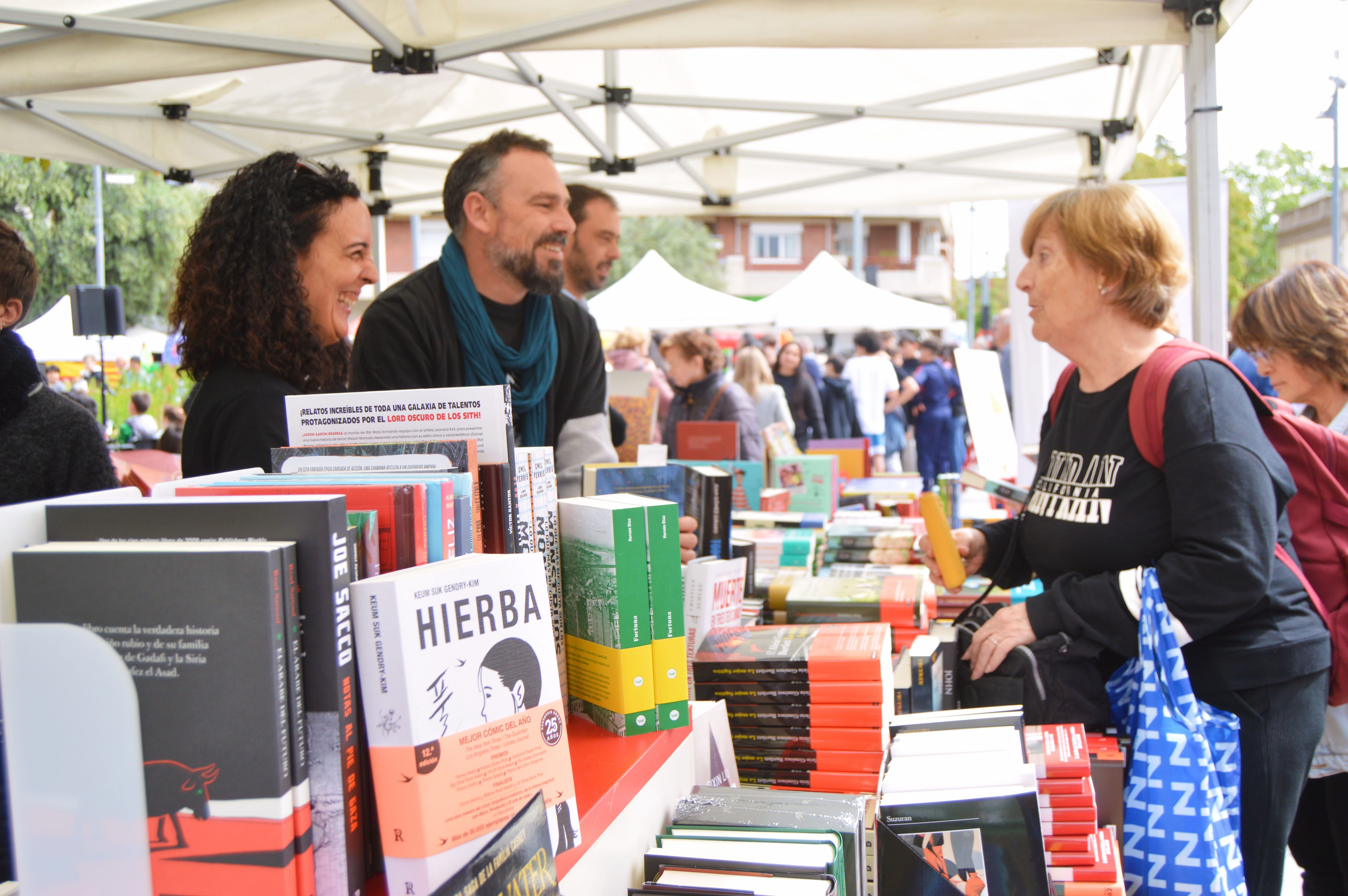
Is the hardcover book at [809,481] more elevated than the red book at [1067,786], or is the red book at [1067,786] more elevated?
the hardcover book at [809,481]

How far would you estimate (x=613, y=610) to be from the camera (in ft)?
4.25

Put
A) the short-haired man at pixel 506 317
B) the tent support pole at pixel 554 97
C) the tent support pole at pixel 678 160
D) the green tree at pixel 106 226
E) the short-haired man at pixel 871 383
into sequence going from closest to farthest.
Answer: the short-haired man at pixel 506 317 < the tent support pole at pixel 554 97 < the tent support pole at pixel 678 160 < the green tree at pixel 106 226 < the short-haired man at pixel 871 383

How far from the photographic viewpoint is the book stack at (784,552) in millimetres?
3141

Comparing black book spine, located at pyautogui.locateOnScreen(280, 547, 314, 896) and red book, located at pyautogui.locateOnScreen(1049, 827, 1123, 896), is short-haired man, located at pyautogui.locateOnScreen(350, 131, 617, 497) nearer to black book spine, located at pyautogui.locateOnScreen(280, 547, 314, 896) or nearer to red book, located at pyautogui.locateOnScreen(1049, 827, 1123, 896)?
red book, located at pyautogui.locateOnScreen(1049, 827, 1123, 896)

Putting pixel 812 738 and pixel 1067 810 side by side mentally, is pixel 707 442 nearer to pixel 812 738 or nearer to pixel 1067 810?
pixel 812 738

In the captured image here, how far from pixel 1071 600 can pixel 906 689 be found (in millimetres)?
379

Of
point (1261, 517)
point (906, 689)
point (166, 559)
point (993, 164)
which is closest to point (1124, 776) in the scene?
point (906, 689)

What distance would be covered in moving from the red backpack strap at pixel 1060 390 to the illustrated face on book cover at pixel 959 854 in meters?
1.14

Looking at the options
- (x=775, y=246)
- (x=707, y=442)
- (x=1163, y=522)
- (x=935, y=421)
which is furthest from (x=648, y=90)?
(x=775, y=246)

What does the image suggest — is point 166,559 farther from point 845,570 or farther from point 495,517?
point 845,570

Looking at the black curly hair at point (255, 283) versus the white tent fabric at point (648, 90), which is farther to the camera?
the white tent fabric at point (648, 90)

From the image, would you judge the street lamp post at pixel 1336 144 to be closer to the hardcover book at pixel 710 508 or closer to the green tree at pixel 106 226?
the hardcover book at pixel 710 508

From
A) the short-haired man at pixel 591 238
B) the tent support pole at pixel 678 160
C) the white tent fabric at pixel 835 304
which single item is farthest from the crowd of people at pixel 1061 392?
the white tent fabric at pixel 835 304

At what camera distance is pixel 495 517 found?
1204mm
